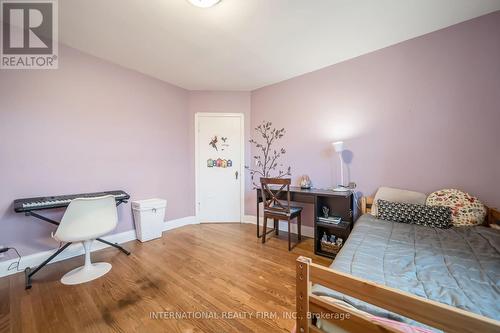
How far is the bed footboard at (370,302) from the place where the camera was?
579 mm

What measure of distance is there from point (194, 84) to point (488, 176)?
12.7ft

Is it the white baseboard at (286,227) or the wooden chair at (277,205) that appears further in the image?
the white baseboard at (286,227)

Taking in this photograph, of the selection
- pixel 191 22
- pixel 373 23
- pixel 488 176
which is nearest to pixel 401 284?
pixel 488 176

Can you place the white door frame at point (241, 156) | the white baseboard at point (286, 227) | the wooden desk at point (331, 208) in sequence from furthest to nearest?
the white door frame at point (241, 156), the white baseboard at point (286, 227), the wooden desk at point (331, 208)

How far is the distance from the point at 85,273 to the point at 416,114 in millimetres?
3879

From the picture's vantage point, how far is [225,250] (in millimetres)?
2570

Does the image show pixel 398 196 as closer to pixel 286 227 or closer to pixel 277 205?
pixel 277 205

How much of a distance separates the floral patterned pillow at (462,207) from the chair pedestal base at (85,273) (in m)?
3.45

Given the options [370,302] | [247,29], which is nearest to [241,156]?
[247,29]

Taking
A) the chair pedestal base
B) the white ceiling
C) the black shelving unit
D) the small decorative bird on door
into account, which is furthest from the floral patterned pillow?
the chair pedestal base

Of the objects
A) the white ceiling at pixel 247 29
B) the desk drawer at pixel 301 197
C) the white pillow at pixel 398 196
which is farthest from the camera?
the desk drawer at pixel 301 197

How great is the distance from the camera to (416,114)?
7.33 feet

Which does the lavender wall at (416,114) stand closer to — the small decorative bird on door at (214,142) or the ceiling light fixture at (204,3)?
the small decorative bird on door at (214,142)

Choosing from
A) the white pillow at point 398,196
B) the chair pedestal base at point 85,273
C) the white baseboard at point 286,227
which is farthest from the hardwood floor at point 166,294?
the white pillow at point 398,196
